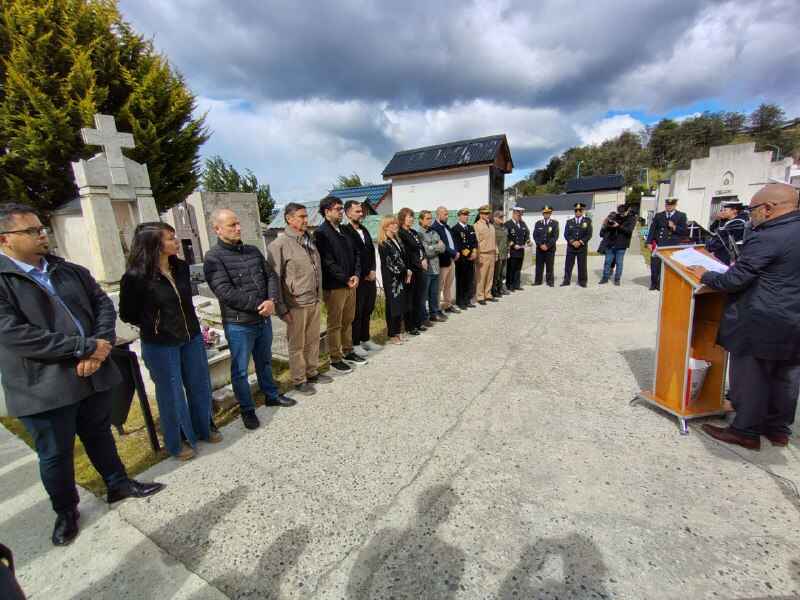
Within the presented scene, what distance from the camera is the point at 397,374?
4.40 meters

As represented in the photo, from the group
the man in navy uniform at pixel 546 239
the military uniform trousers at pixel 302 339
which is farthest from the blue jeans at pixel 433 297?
the man in navy uniform at pixel 546 239

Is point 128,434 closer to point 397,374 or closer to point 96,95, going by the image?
point 397,374

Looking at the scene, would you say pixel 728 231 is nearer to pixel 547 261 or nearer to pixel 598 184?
pixel 547 261

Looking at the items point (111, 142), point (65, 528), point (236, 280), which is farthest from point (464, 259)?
point (65, 528)

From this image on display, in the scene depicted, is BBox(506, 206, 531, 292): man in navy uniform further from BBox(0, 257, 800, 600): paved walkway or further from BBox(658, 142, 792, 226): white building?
BBox(658, 142, 792, 226): white building

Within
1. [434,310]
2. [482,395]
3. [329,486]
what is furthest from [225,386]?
[434,310]

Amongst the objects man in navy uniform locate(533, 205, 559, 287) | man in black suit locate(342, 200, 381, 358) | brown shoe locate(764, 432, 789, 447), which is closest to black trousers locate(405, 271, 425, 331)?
man in black suit locate(342, 200, 381, 358)

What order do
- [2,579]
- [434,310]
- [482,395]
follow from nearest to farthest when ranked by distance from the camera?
[2,579], [482,395], [434,310]

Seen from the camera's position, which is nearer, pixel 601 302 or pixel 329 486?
pixel 329 486

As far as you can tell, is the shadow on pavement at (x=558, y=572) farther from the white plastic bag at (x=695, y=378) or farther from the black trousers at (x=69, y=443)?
the black trousers at (x=69, y=443)

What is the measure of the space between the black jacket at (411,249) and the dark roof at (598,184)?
5561 centimetres

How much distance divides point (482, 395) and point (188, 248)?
2247cm

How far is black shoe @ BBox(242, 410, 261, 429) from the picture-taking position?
337cm

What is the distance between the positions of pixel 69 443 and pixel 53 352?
2.06ft
